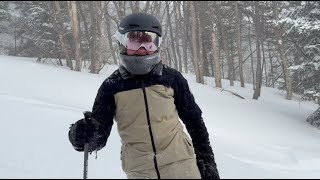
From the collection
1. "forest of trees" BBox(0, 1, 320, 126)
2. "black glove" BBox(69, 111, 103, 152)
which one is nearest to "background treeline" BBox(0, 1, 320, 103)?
"forest of trees" BBox(0, 1, 320, 126)

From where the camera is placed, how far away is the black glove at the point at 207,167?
246 cm

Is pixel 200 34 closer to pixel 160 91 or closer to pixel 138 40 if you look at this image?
pixel 138 40

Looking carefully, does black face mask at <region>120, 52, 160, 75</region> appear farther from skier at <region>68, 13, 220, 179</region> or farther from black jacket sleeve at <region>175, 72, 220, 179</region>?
black jacket sleeve at <region>175, 72, 220, 179</region>

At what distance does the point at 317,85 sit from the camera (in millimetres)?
14305

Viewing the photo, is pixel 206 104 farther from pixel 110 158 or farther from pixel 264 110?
pixel 110 158

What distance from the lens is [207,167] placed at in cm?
249

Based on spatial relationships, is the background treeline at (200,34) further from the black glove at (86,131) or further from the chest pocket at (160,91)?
the black glove at (86,131)

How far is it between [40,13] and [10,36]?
972cm

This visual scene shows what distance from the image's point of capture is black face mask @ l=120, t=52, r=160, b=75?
241 cm

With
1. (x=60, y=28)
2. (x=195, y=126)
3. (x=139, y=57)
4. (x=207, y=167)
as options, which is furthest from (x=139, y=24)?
(x=60, y=28)

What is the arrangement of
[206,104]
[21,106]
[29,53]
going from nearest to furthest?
[21,106]
[206,104]
[29,53]

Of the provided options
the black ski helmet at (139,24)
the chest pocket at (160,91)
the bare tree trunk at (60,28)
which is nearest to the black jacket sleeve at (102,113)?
the chest pocket at (160,91)

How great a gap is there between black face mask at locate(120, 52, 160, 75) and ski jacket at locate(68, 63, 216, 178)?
3cm

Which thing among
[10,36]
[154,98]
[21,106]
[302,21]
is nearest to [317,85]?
[302,21]
